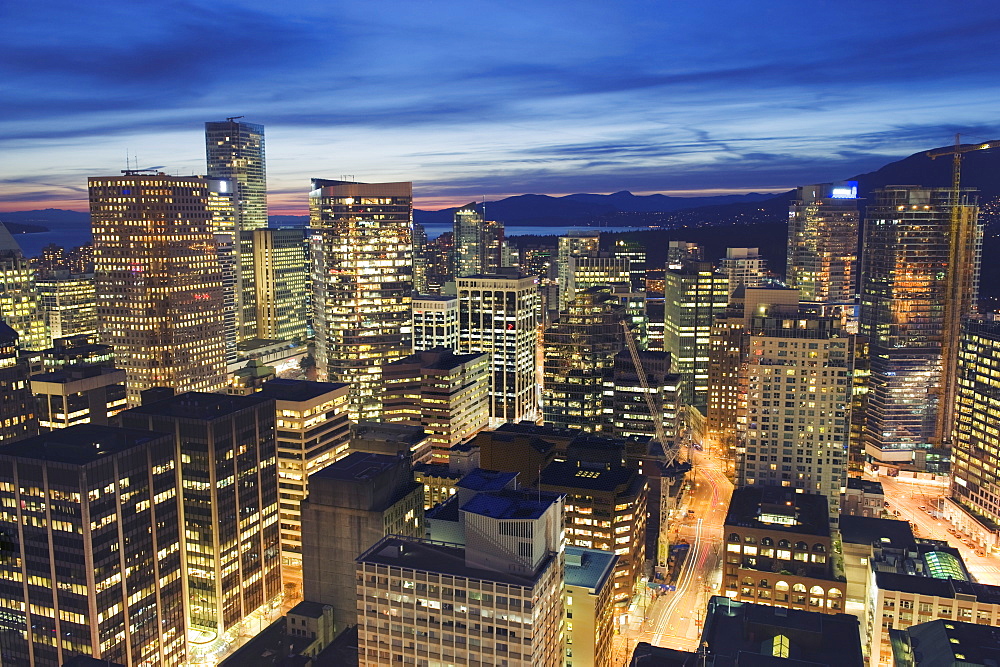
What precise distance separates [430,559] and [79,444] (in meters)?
54.2

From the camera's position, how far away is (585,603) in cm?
10475

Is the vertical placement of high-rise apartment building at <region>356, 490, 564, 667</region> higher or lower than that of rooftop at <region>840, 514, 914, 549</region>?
higher

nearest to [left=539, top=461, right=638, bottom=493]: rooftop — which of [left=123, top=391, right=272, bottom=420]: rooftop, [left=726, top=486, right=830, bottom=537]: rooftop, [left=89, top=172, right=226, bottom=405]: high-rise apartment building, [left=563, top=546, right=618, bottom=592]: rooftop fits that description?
[left=563, top=546, right=618, bottom=592]: rooftop

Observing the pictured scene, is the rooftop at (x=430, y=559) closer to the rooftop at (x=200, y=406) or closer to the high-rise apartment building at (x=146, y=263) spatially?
the rooftop at (x=200, y=406)

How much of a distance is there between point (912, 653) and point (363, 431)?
384ft

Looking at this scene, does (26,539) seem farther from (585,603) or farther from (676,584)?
(676,584)

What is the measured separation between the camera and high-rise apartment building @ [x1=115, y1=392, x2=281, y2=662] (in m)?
121

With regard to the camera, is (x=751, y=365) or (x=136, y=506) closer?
(x=136, y=506)

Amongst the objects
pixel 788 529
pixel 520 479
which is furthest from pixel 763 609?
pixel 520 479

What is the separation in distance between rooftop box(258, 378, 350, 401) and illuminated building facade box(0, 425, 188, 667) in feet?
136

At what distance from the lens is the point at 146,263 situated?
19362 centimetres

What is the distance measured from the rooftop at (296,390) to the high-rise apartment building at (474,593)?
6736 centimetres

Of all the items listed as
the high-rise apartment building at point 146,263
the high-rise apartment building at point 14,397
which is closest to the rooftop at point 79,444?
the high-rise apartment building at point 14,397

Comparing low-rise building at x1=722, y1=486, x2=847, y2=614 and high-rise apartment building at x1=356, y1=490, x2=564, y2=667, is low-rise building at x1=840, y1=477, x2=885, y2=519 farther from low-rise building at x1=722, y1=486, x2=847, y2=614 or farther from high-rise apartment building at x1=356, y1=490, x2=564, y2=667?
high-rise apartment building at x1=356, y1=490, x2=564, y2=667
